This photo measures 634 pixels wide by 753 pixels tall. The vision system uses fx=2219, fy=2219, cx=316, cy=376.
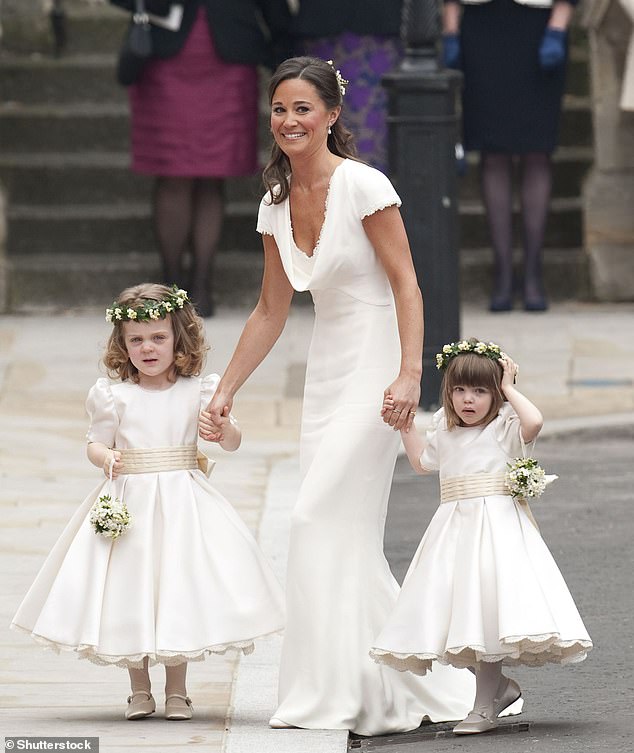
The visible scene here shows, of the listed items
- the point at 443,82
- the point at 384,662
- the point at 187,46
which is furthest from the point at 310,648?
the point at 187,46

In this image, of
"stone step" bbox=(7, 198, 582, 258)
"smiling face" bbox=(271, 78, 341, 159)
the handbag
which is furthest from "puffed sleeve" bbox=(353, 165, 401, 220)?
"stone step" bbox=(7, 198, 582, 258)

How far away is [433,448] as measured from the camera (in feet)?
18.9

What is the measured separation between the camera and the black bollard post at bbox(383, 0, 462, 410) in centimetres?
1062

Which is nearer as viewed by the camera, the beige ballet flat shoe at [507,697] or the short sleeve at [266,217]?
the beige ballet flat shoe at [507,697]

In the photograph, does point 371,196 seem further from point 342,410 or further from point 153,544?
point 153,544

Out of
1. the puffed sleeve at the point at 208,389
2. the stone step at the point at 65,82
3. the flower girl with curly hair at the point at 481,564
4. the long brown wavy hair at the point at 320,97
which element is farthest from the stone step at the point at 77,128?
the flower girl with curly hair at the point at 481,564

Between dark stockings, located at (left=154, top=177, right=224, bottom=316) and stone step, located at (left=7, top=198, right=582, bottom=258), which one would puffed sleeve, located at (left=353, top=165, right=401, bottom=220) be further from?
stone step, located at (left=7, top=198, right=582, bottom=258)

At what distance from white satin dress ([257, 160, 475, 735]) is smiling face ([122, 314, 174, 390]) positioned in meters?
0.37

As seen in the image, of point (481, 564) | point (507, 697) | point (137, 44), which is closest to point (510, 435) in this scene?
point (481, 564)

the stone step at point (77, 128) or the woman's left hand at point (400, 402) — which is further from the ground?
the stone step at point (77, 128)

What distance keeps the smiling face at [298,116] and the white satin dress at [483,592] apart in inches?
34.7

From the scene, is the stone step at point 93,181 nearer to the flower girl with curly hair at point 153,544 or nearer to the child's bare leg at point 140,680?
the flower girl with curly hair at point 153,544

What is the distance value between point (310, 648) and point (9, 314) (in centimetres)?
862

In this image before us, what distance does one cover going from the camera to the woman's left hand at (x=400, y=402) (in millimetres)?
5586
